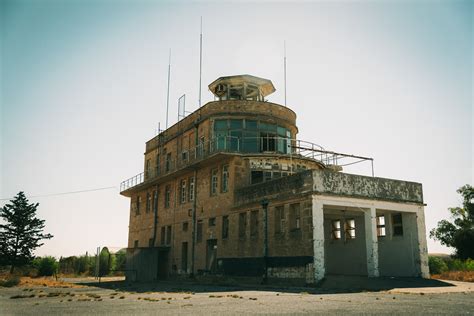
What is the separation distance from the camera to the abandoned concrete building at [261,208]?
21219 mm

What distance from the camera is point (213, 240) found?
27.6m

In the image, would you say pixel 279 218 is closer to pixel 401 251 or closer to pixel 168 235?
pixel 401 251

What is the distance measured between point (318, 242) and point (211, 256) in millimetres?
9505

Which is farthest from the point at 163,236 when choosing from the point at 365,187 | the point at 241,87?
the point at 365,187

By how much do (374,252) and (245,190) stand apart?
25.6 feet

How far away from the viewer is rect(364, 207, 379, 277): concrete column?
21008mm

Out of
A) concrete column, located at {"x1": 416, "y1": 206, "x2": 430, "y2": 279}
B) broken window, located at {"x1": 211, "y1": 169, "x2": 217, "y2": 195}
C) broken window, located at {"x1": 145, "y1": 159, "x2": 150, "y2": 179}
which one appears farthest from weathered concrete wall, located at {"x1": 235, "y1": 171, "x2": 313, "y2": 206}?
broken window, located at {"x1": 145, "y1": 159, "x2": 150, "y2": 179}

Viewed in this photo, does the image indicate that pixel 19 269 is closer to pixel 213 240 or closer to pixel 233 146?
pixel 213 240

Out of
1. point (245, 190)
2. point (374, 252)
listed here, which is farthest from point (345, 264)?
point (245, 190)

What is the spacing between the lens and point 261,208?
77.5ft

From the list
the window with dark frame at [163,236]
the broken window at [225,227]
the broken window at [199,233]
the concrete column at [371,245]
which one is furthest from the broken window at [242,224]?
the window with dark frame at [163,236]

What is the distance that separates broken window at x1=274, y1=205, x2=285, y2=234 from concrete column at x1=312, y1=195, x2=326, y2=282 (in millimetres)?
2534

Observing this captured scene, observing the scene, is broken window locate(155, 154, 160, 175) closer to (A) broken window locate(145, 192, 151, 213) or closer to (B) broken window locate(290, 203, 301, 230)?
(A) broken window locate(145, 192, 151, 213)

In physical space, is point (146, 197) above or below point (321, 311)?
above
